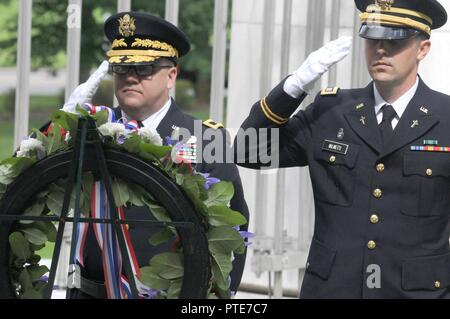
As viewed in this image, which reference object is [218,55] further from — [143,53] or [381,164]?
[381,164]

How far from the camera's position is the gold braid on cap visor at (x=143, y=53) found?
13.9 ft

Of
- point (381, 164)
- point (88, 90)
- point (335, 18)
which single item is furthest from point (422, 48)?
point (335, 18)

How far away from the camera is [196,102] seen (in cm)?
2545

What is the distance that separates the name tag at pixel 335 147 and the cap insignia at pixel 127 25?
36.8 inches

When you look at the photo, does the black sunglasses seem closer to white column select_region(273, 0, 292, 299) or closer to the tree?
white column select_region(273, 0, 292, 299)

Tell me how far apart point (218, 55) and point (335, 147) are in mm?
2418

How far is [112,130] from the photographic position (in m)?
3.10

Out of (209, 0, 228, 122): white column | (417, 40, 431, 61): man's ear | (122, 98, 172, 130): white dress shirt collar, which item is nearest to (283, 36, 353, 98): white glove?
(417, 40, 431, 61): man's ear

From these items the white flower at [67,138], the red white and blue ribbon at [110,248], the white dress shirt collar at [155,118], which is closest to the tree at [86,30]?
the white dress shirt collar at [155,118]

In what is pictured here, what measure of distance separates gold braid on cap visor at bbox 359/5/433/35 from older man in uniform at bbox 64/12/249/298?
2.47 ft
